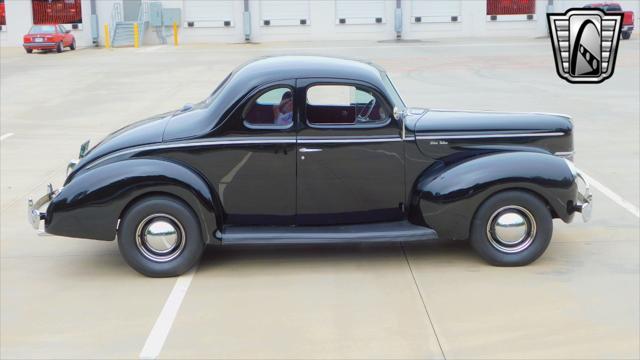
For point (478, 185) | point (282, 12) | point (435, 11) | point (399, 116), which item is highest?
point (282, 12)

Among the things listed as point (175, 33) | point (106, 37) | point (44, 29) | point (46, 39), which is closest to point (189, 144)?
point (46, 39)

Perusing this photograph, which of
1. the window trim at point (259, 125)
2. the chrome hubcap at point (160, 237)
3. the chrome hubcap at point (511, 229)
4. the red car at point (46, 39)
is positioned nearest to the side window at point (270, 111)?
the window trim at point (259, 125)

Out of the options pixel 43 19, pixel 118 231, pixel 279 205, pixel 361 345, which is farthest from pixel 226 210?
pixel 43 19

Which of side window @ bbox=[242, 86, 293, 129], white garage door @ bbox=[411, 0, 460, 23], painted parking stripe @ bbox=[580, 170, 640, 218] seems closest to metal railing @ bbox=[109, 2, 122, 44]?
white garage door @ bbox=[411, 0, 460, 23]

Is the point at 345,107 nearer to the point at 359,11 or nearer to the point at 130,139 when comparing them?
the point at 130,139

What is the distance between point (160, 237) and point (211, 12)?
3974cm

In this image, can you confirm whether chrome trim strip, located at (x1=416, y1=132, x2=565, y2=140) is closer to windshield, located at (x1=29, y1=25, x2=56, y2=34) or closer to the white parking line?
the white parking line

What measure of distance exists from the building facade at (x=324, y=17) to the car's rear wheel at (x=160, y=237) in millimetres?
38806

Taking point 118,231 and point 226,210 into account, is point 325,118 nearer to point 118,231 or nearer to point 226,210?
point 226,210

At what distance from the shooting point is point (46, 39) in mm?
37312

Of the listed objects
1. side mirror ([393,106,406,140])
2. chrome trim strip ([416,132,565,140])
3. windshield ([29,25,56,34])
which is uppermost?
windshield ([29,25,56,34])

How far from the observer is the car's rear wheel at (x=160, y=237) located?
23.5ft

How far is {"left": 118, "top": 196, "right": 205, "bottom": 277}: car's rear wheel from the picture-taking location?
7.16m

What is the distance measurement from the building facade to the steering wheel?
38538 mm
